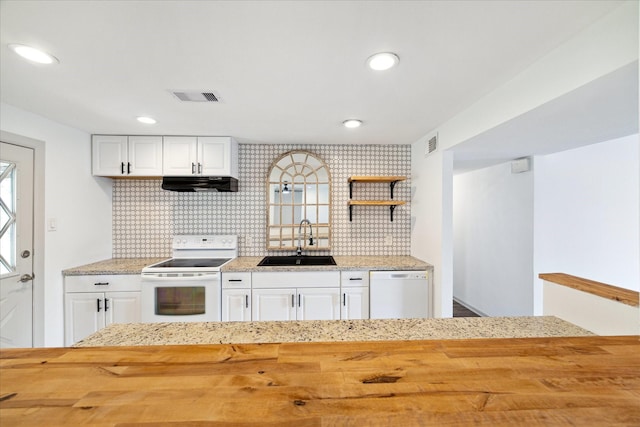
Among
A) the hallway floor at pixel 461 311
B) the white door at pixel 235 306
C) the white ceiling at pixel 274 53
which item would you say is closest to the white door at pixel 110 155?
the white ceiling at pixel 274 53

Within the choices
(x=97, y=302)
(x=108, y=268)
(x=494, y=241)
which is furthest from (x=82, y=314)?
(x=494, y=241)

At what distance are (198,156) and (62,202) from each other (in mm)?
Result: 1261

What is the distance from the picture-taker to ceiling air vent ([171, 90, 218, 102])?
175 centimetres

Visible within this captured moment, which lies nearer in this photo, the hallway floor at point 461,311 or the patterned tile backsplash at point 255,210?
the patterned tile backsplash at point 255,210

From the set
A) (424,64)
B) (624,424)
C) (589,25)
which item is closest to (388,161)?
(424,64)

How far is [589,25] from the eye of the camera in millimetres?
1105

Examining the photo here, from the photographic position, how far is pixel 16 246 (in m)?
2.04

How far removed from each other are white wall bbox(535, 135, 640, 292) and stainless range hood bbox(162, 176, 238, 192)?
11.4 ft

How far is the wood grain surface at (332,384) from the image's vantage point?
56 centimetres

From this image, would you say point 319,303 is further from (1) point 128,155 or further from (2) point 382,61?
(1) point 128,155

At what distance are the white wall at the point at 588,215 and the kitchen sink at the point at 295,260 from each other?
2370 mm

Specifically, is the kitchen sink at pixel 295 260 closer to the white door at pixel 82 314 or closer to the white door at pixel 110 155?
the white door at pixel 82 314

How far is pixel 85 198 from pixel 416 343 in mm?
3321

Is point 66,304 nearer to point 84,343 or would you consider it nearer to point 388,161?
point 84,343
